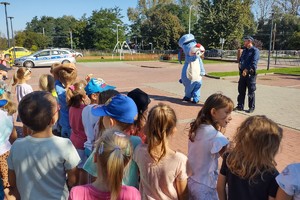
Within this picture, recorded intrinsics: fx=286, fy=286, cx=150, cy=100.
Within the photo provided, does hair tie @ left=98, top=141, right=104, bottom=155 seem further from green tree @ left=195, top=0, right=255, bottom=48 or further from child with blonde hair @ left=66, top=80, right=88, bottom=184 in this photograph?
green tree @ left=195, top=0, right=255, bottom=48

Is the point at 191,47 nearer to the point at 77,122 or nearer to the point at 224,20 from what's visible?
the point at 77,122

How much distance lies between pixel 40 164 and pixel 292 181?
174cm

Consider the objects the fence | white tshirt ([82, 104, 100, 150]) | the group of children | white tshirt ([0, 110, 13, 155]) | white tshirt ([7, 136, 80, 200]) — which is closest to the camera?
the group of children

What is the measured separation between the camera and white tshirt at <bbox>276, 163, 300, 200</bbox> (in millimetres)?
1739

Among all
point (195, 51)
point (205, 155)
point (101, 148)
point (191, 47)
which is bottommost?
point (205, 155)

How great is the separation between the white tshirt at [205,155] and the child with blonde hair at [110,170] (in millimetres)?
920

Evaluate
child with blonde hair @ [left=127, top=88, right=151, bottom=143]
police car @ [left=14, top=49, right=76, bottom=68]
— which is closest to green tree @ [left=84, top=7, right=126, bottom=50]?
police car @ [left=14, top=49, right=76, bottom=68]

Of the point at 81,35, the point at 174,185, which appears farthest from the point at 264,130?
the point at 81,35

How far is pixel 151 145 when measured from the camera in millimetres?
2191

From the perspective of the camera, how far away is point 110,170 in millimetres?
1616

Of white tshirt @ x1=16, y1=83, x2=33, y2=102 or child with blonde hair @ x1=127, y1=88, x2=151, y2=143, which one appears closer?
child with blonde hair @ x1=127, y1=88, x2=151, y2=143

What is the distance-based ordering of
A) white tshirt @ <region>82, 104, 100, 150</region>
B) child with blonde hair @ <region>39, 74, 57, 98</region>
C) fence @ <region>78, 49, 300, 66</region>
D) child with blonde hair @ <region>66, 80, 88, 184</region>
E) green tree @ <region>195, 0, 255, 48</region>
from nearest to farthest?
white tshirt @ <region>82, 104, 100, 150</region> → child with blonde hair @ <region>66, 80, 88, 184</region> → child with blonde hair @ <region>39, 74, 57, 98</region> → fence @ <region>78, 49, 300, 66</region> → green tree @ <region>195, 0, 255, 48</region>

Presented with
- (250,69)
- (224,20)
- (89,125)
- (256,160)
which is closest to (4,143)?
(89,125)

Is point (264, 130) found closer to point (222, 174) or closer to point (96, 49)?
point (222, 174)
